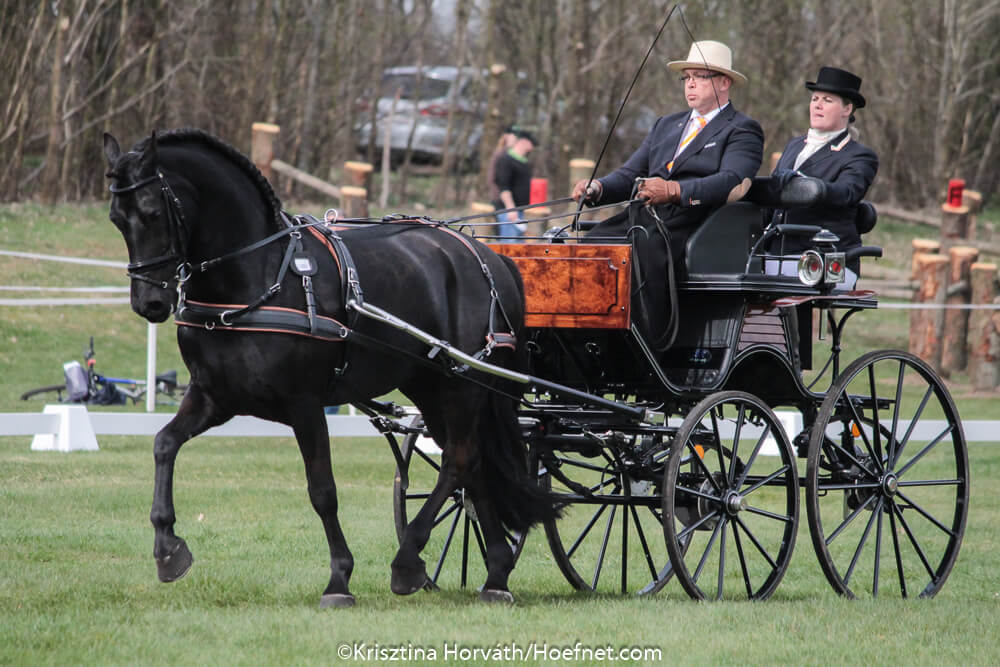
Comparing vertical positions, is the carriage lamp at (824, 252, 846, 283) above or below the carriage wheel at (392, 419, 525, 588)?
above

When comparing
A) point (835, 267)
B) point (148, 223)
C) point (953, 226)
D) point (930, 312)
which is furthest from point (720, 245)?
point (953, 226)

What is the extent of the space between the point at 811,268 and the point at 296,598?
269 centimetres

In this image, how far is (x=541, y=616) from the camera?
5.70m

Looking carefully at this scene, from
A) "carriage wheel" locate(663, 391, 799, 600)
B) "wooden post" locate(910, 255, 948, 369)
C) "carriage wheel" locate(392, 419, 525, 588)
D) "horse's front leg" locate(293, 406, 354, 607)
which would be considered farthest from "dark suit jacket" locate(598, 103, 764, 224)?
"wooden post" locate(910, 255, 948, 369)

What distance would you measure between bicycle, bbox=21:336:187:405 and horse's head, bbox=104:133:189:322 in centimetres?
700

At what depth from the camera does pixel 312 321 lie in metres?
5.61

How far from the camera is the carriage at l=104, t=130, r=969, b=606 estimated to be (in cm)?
555

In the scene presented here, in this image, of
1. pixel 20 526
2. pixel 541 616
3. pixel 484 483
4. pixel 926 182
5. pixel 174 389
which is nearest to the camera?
pixel 541 616

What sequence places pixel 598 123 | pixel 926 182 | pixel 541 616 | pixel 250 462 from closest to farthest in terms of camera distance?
1. pixel 541 616
2. pixel 250 462
3. pixel 598 123
4. pixel 926 182

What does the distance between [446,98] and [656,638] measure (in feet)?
63.9

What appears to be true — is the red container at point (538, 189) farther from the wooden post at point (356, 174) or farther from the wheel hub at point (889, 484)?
the wheel hub at point (889, 484)

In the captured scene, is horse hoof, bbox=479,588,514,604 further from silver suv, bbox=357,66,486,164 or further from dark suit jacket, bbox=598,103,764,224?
silver suv, bbox=357,66,486,164

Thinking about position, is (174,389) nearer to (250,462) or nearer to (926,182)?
(250,462)

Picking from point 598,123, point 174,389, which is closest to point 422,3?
point 598,123
